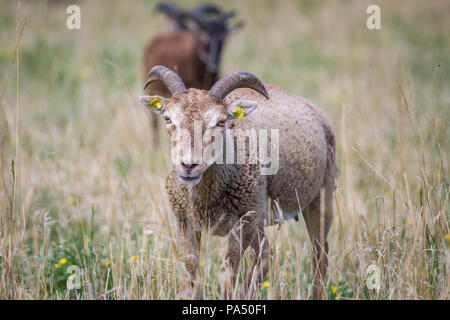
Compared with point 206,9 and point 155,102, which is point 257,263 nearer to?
point 155,102

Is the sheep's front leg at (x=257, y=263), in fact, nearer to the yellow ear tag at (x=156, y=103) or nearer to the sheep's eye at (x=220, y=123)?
the sheep's eye at (x=220, y=123)

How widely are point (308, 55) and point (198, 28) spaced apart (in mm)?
3412

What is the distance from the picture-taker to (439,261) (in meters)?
3.70

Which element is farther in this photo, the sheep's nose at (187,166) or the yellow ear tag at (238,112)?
the yellow ear tag at (238,112)

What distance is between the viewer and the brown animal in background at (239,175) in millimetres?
3674

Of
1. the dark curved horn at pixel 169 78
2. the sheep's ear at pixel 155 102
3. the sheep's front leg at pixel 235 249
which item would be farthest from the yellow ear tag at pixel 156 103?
the sheep's front leg at pixel 235 249

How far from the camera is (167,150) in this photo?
8344mm

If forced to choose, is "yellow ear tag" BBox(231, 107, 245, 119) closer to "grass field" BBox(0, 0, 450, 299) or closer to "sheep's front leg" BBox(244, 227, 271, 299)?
"grass field" BBox(0, 0, 450, 299)

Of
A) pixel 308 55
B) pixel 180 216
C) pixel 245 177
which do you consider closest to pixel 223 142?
pixel 245 177

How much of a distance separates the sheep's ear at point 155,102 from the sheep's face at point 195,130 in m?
0.14

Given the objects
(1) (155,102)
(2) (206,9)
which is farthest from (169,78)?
(2) (206,9)

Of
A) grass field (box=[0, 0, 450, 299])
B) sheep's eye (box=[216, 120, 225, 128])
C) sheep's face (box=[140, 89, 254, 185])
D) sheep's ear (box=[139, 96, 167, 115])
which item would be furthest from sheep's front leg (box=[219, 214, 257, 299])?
sheep's ear (box=[139, 96, 167, 115])

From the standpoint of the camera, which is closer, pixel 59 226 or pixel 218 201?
pixel 218 201
